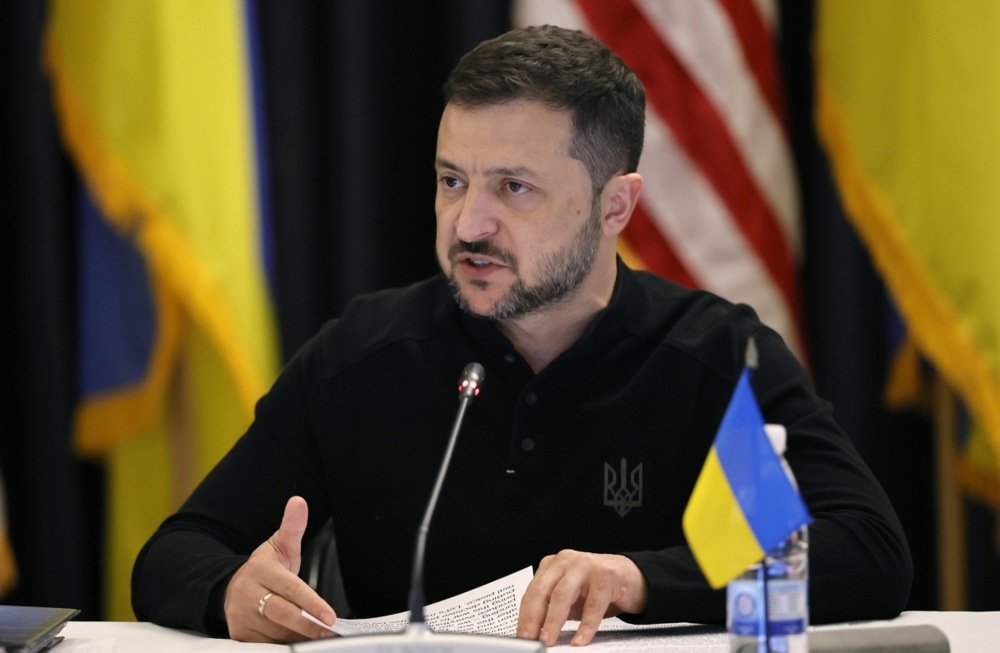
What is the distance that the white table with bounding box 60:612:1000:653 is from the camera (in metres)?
1.67

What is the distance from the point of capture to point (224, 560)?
192 centimetres

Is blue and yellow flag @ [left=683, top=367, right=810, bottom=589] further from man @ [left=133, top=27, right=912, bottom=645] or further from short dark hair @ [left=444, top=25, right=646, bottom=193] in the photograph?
short dark hair @ [left=444, top=25, right=646, bottom=193]

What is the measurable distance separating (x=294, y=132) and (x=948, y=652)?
86.7 inches

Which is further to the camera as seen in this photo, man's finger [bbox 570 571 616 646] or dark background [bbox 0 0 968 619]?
dark background [bbox 0 0 968 619]

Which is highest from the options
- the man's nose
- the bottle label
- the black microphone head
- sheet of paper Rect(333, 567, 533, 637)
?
the man's nose

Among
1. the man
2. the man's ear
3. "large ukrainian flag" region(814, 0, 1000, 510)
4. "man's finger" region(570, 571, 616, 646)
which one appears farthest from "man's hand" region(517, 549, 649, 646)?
"large ukrainian flag" region(814, 0, 1000, 510)

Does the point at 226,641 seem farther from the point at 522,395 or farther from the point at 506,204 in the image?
the point at 506,204

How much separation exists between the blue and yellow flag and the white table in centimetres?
38

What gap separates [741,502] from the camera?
1286 mm

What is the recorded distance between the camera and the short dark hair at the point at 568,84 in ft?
6.92

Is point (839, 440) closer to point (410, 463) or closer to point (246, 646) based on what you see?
point (410, 463)

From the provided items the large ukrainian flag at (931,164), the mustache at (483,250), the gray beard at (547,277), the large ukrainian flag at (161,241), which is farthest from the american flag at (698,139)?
the mustache at (483,250)

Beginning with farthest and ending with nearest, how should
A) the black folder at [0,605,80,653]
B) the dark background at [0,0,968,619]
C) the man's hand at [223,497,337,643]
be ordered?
the dark background at [0,0,968,619]
the man's hand at [223,497,337,643]
the black folder at [0,605,80,653]

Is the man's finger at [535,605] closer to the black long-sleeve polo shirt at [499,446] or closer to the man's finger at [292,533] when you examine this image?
Result: the man's finger at [292,533]
